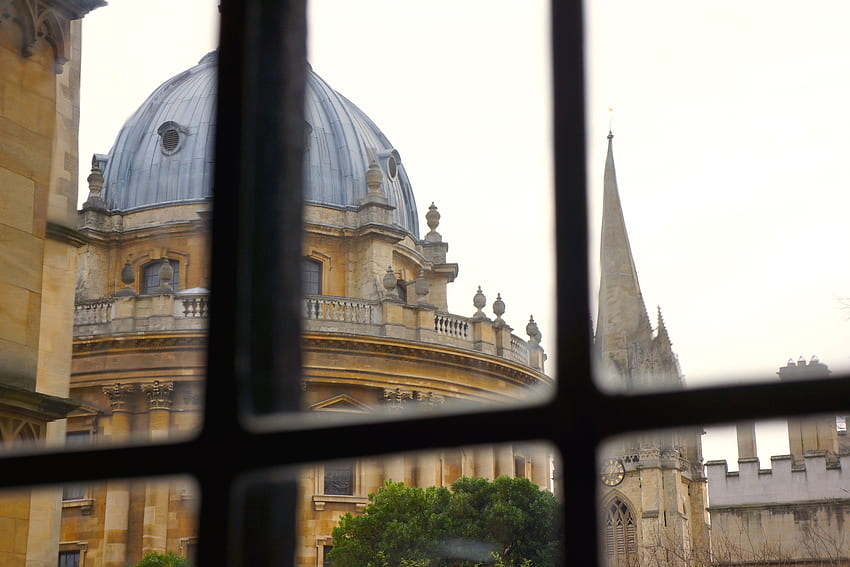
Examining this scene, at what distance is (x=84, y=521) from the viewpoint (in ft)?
93.8

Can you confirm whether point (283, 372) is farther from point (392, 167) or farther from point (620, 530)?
point (620, 530)

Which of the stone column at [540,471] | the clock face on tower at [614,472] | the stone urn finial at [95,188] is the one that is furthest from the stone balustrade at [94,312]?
the clock face on tower at [614,472]

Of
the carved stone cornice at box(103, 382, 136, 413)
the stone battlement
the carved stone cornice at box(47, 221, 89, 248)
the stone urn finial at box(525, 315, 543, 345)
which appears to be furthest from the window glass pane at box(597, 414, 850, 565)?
the carved stone cornice at box(47, 221, 89, 248)

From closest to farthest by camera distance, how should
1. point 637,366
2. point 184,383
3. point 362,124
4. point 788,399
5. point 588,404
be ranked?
point 788,399
point 588,404
point 184,383
point 637,366
point 362,124

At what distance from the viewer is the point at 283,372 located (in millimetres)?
1417

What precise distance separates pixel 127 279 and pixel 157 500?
5.63 metres

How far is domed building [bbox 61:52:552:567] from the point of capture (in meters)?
28.5

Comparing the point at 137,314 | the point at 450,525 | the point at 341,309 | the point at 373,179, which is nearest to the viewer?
the point at 450,525

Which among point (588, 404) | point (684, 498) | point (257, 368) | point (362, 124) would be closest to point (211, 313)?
point (257, 368)

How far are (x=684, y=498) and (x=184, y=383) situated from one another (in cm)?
1895

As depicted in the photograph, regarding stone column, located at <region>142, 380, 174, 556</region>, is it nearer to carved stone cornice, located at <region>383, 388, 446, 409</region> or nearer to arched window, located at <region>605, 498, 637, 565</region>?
carved stone cornice, located at <region>383, 388, 446, 409</region>

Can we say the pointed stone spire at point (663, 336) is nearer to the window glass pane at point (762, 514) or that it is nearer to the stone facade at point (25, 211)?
the window glass pane at point (762, 514)

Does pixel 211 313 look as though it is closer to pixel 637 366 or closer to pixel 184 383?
pixel 184 383

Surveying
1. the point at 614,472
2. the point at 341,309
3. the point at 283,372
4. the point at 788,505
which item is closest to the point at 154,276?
the point at 341,309
